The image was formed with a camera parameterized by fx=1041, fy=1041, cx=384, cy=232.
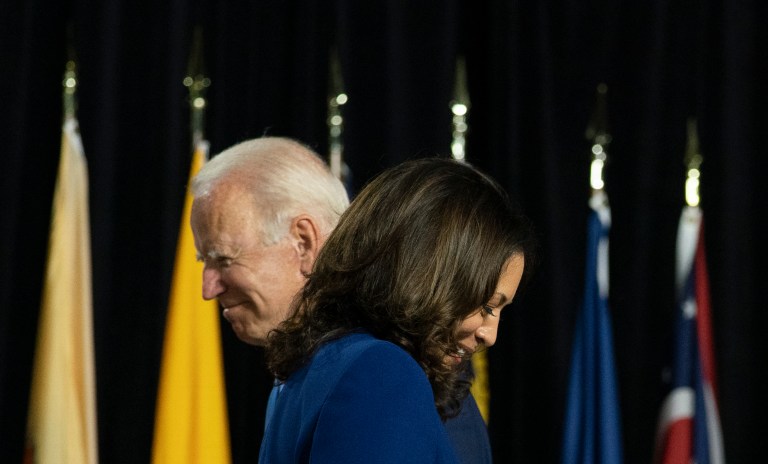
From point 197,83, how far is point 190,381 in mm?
1028

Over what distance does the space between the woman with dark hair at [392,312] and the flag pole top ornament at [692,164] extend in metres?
2.32

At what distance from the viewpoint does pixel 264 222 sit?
1957mm

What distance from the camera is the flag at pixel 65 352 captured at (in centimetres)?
314

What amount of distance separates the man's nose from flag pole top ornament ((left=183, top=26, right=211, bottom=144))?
1419 mm

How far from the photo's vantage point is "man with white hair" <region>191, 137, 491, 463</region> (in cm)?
193

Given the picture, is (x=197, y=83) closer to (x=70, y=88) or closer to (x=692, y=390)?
(x=70, y=88)

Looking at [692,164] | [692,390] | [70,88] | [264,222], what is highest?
[70,88]

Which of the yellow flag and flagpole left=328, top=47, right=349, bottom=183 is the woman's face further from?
flagpole left=328, top=47, right=349, bottom=183

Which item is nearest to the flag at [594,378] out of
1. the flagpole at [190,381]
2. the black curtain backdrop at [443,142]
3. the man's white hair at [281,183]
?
the black curtain backdrop at [443,142]

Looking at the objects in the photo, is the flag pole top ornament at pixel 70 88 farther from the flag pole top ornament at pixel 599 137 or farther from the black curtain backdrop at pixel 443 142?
the flag pole top ornament at pixel 599 137

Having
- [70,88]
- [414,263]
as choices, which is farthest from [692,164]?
[414,263]

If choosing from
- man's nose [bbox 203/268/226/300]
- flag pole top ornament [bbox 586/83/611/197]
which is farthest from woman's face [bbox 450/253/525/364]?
flag pole top ornament [bbox 586/83/611/197]

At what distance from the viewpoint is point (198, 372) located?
3.12 m

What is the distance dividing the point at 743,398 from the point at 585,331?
0.59m
